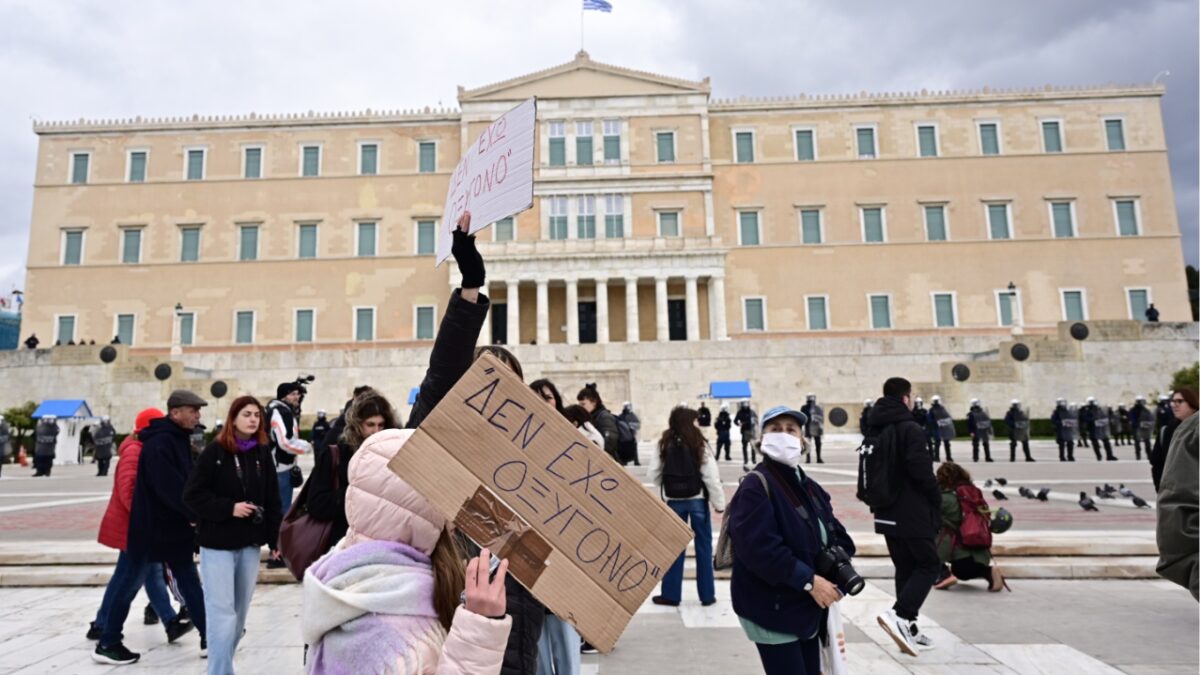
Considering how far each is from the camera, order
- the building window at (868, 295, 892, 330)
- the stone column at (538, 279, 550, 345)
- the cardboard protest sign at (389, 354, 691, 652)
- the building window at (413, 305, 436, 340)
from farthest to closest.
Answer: the building window at (413, 305, 436, 340) → the building window at (868, 295, 892, 330) → the stone column at (538, 279, 550, 345) → the cardboard protest sign at (389, 354, 691, 652)

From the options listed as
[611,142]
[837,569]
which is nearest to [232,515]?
[837,569]

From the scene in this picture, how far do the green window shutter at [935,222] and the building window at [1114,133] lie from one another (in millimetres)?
9387

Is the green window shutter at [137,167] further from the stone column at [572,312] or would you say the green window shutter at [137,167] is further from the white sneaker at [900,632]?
the white sneaker at [900,632]

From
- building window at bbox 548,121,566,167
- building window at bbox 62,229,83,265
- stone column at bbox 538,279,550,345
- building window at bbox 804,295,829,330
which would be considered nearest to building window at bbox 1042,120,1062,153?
building window at bbox 804,295,829,330

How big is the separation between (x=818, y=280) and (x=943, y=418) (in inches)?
788

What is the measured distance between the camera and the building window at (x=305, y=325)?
37500 millimetres

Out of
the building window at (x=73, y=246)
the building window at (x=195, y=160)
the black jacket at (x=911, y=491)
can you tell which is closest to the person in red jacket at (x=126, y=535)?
the black jacket at (x=911, y=491)

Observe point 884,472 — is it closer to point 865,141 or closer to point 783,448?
point 783,448

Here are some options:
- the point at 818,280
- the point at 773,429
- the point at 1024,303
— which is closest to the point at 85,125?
the point at 818,280

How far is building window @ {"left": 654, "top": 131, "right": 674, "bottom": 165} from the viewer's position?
38156 mm

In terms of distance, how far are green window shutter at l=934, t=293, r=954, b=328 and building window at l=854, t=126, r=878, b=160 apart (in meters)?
8.15

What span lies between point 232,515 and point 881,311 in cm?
3702

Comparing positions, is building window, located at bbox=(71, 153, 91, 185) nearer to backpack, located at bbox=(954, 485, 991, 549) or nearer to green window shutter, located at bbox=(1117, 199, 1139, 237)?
backpack, located at bbox=(954, 485, 991, 549)

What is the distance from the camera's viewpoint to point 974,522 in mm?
6105
